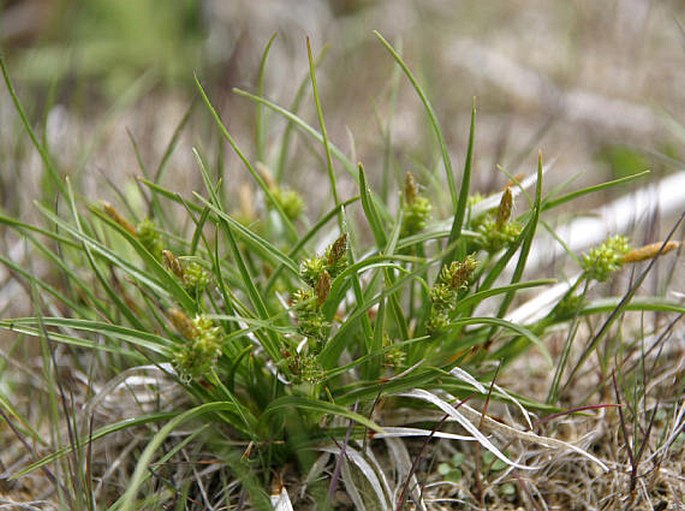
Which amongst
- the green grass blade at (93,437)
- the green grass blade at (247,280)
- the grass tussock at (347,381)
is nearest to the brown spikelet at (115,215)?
the grass tussock at (347,381)

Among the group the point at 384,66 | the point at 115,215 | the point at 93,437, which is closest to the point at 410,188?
the point at 115,215

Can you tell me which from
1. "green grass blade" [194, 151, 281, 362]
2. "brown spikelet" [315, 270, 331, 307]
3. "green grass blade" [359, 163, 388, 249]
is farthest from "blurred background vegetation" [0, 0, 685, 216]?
"brown spikelet" [315, 270, 331, 307]

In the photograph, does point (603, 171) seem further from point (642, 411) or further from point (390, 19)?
point (642, 411)

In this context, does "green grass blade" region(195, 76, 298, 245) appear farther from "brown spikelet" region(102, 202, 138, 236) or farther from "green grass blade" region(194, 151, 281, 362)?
"brown spikelet" region(102, 202, 138, 236)

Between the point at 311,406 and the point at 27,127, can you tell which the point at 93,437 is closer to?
the point at 311,406

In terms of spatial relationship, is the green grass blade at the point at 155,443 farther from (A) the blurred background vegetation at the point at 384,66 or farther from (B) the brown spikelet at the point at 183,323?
(A) the blurred background vegetation at the point at 384,66
